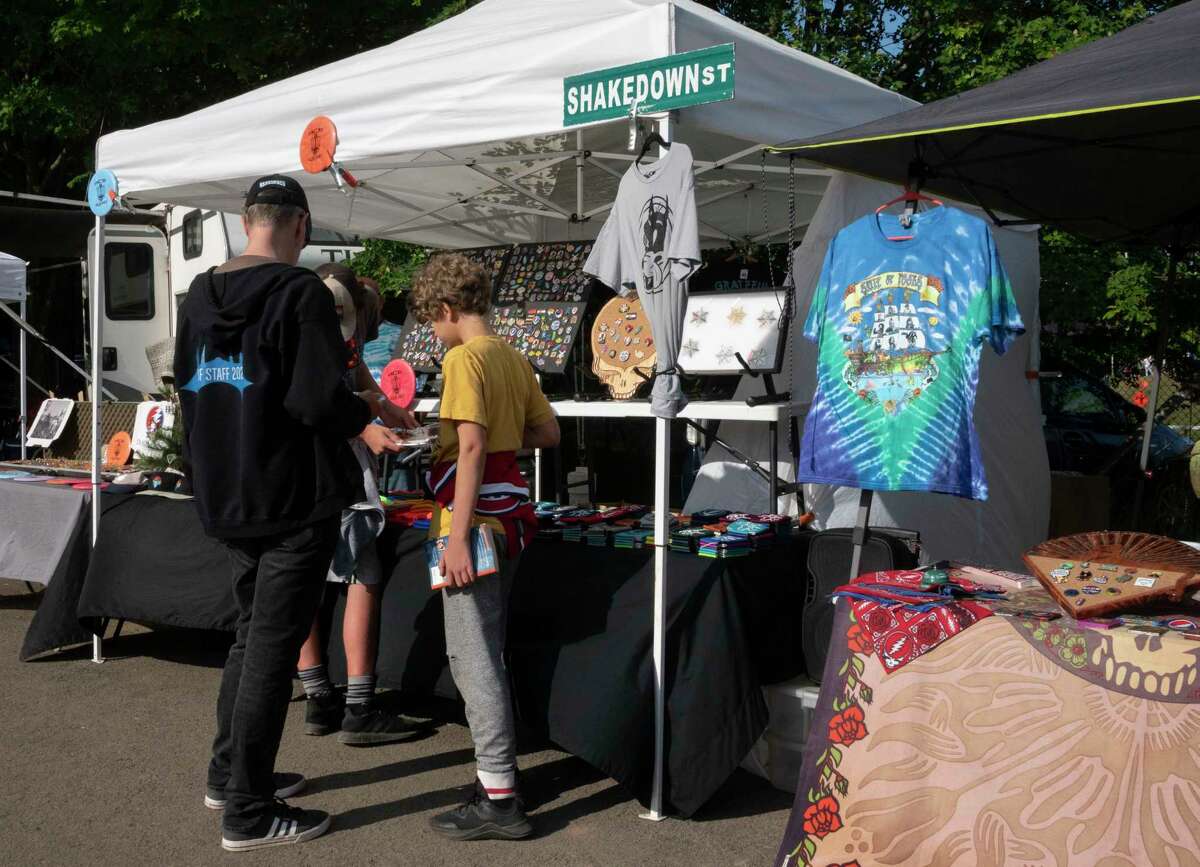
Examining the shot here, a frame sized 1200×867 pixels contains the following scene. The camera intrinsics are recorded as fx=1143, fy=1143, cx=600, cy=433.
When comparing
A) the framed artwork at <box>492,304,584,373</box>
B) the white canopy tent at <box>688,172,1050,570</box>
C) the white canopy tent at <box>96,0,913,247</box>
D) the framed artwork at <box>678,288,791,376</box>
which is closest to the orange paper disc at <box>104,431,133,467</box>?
the white canopy tent at <box>96,0,913,247</box>

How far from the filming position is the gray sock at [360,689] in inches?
155

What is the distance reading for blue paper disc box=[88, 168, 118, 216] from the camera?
499 cm

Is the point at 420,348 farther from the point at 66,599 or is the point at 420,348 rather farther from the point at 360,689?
the point at 360,689

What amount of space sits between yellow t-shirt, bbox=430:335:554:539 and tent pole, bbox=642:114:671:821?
0.42m

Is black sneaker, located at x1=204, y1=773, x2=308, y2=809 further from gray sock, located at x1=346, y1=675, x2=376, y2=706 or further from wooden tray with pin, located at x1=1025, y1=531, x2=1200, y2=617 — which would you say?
wooden tray with pin, located at x1=1025, y1=531, x2=1200, y2=617

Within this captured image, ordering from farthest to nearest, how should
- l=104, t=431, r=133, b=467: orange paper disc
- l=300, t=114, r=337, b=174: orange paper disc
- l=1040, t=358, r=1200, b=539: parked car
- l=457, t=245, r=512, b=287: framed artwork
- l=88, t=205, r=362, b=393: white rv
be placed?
l=88, t=205, r=362, b=393: white rv
l=1040, t=358, r=1200, b=539: parked car
l=104, t=431, r=133, b=467: orange paper disc
l=457, t=245, r=512, b=287: framed artwork
l=300, t=114, r=337, b=174: orange paper disc

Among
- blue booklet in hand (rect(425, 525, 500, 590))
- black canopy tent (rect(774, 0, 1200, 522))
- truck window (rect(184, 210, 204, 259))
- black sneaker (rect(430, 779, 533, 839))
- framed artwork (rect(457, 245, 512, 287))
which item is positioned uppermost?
truck window (rect(184, 210, 204, 259))

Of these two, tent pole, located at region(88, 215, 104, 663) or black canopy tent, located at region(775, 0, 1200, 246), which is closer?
black canopy tent, located at region(775, 0, 1200, 246)

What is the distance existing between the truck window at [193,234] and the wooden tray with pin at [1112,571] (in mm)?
9432

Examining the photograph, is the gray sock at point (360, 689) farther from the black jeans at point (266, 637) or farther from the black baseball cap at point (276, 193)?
the black baseball cap at point (276, 193)

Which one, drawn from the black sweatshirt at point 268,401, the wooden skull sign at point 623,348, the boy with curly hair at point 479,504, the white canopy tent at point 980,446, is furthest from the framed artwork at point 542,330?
the black sweatshirt at point 268,401

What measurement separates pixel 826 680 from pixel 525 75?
7.05ft

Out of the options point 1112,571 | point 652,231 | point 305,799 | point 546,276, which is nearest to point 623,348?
point 546,276

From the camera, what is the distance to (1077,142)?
159 inches
